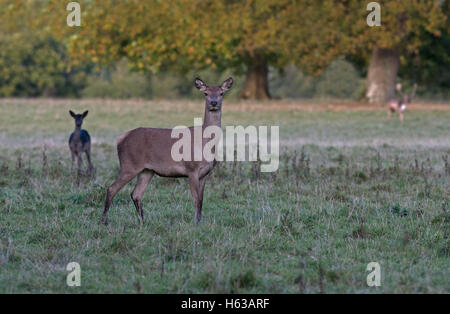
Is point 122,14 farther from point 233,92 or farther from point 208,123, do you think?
point 233,92

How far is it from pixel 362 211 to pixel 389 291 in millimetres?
3309

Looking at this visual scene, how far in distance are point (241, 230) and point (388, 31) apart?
23.6 metres

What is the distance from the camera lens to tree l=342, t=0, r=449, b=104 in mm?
28562

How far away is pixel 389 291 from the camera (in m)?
6.05

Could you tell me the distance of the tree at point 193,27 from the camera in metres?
29.8

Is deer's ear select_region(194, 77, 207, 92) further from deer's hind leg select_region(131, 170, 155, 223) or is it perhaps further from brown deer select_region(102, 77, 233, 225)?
deer's hind leg select_region(131, 170, 155, 223)

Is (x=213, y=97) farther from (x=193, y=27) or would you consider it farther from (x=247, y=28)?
(x=247, y=28)

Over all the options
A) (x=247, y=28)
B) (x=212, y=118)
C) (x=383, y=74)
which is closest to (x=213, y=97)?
(x=212, y=118)

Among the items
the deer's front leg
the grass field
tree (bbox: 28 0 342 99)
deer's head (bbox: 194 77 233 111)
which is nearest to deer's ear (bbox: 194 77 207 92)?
deer's head (bbox: 194 77 233 111)

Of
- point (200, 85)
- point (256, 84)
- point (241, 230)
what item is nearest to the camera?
point (241, 230)

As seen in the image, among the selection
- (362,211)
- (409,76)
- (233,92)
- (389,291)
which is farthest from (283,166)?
(233,92)

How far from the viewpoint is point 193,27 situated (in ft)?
96.7

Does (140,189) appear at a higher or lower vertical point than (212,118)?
lower

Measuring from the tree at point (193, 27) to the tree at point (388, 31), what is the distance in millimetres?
1064
